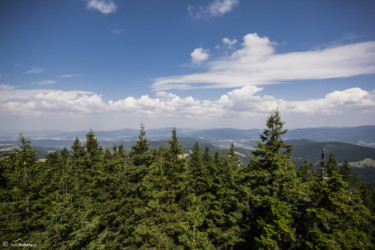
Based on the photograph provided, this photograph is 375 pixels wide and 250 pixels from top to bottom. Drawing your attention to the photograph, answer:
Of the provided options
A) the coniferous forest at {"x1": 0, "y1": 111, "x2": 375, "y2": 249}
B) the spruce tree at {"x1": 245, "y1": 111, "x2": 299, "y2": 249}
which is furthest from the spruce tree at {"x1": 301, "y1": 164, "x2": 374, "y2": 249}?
the spruce tree at {"x1": 245, "y1": 111, "x2": 299, "y2": 249}

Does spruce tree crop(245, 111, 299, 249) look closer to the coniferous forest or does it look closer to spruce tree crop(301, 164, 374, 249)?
the coniferous forest

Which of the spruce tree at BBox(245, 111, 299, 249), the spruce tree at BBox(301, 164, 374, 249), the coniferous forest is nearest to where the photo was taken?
the spruce tree at BBox(301, 164, 374, 249)

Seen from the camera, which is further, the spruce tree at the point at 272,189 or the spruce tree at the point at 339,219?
the spruce tree at the point at 272,189

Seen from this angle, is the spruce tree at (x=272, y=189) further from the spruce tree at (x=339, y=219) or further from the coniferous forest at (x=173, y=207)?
the spruce tree at (x=339, y=219)

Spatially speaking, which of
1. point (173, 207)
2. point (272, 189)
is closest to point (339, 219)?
point (272, 189)

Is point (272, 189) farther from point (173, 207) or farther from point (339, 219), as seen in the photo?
point (173, 207)

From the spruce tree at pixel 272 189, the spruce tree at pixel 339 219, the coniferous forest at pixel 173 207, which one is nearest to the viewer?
the spruce tree at pixel 339 219

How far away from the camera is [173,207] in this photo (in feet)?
63.6

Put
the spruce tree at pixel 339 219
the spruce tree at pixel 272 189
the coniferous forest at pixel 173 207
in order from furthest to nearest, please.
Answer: the spruce tree at pixel 272 189 → the coniferous forest at pixel 173 207 → the spruce tree at pixel 339 219

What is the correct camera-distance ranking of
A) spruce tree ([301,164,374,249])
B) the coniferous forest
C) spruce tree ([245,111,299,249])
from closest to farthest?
spruce tree ([301,164,374,249])
the coniferous forest
spruce tree ([245,111,299,249])

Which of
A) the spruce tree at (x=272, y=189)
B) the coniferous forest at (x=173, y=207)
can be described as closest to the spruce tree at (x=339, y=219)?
the coniferous forest at (x=173, y=207)

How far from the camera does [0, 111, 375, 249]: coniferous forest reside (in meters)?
10.2

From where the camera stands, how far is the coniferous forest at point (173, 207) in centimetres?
1025

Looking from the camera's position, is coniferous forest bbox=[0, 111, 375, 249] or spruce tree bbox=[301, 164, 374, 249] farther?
coniferous forest bbox=[0, 111, 375, 249]
